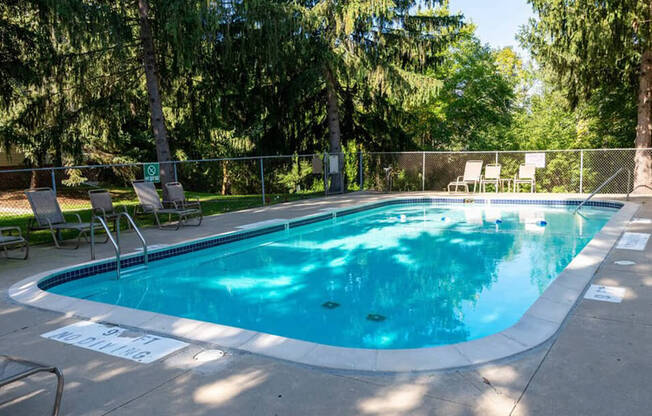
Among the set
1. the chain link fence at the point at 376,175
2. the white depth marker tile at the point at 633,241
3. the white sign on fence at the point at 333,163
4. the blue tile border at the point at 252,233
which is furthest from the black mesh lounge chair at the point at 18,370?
the white sign on fence at the point at 333,163

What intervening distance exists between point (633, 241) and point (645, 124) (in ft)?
30.1

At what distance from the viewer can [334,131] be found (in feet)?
49.6

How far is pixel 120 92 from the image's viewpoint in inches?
439

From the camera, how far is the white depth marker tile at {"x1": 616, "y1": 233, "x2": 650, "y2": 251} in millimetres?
5903

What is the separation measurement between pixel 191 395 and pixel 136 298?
3362 mm

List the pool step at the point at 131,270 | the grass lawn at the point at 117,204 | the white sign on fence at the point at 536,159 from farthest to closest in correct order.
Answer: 1. the white sign on fence at the point at 536,159
2. the grass lawn at the point at 117,204
3. the pool step at the point at 131,270

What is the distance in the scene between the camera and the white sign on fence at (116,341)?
3068 millimetres

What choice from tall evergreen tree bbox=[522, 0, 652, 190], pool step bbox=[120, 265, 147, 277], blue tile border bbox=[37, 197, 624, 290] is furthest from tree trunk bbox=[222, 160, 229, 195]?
pool step bbox=[120, 265, 147, 277]

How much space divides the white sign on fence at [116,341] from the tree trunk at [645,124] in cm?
1408

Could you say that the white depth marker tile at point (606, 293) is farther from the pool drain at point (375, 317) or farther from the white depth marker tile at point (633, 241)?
the white depth marker tile at point (633, 241)

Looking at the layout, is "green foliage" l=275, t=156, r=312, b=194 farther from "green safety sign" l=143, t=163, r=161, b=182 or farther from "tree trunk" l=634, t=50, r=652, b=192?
"tree trunk" l=634, t=50, r=652, b=192

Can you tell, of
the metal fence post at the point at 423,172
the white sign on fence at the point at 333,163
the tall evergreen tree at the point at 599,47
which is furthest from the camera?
the metal fence post at the point at 423,172

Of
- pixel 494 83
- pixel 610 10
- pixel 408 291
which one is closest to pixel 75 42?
pixel 408 291

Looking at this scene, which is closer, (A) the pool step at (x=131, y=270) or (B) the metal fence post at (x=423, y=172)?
(A) the pool step at (x=131, y=270)
